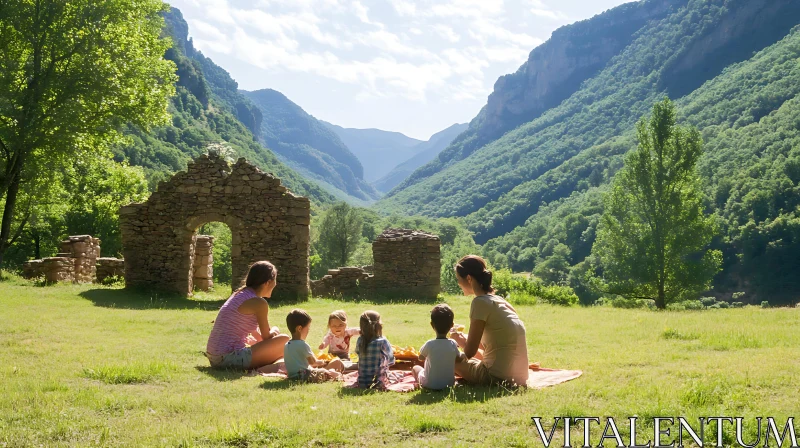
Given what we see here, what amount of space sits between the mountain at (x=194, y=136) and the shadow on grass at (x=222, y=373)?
53452 millimetres

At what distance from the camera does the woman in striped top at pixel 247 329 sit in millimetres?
6805

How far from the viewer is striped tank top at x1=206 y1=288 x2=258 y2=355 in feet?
22.4

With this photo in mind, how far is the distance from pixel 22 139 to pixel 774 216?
61135 mm

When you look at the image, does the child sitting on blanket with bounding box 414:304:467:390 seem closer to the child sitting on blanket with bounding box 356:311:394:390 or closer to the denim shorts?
the child sitting on blanket with bounding box 356:311:394:390

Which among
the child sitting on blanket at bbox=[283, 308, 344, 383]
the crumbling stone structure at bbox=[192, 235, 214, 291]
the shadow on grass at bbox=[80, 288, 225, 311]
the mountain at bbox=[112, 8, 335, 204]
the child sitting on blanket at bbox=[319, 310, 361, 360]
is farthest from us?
the mountain at bbox=[112, 8, 335, 204]

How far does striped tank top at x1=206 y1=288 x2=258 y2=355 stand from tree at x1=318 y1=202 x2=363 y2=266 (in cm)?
5816

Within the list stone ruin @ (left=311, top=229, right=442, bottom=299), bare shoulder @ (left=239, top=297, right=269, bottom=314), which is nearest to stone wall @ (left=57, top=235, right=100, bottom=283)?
stone ruin @ (left=311, top=229, right=442, bottom=299)

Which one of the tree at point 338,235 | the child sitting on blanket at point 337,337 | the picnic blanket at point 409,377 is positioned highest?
the tree at point 338,235

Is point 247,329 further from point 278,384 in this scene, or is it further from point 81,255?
point 81,255

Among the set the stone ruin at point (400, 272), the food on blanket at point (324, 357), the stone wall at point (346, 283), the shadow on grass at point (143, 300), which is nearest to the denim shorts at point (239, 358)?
the food on blanket at point (324, 357)

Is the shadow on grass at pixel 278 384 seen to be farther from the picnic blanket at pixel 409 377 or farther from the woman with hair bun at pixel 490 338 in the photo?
the woman with hair bun at pixel 490 338

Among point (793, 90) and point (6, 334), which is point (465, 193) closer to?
point (793, 90)

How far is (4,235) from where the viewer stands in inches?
643

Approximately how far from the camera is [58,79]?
15.0 meters
